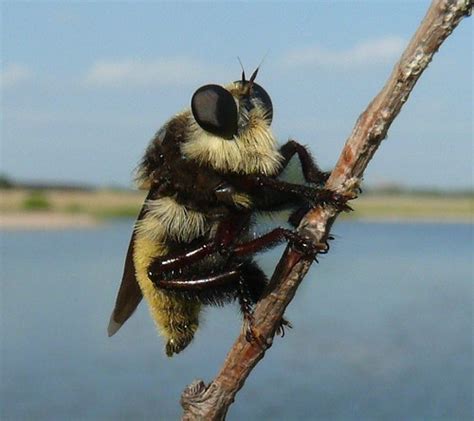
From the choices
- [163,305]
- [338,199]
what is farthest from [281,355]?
[338,199]

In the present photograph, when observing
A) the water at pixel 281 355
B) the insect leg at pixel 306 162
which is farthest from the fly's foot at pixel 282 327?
the water at pixel 281 355

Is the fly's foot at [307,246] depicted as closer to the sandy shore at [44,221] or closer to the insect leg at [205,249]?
the insect leg at [205,249]

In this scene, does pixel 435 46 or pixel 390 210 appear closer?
pixel 435 46

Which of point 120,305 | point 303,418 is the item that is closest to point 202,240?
point 120,305

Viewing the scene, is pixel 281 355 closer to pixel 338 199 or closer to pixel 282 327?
pixel 282 327

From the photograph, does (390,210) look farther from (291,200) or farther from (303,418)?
(291,200)

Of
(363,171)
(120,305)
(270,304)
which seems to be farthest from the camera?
(120,305)

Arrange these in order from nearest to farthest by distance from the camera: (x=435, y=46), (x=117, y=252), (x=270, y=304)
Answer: (x=435, y=46) → (x=270, y=304) → (x=117, y=252)

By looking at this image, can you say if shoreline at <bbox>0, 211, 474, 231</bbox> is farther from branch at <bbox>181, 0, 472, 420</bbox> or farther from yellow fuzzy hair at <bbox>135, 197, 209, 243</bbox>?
branch at <bbox>181, 0, 472, 420</bbox>
